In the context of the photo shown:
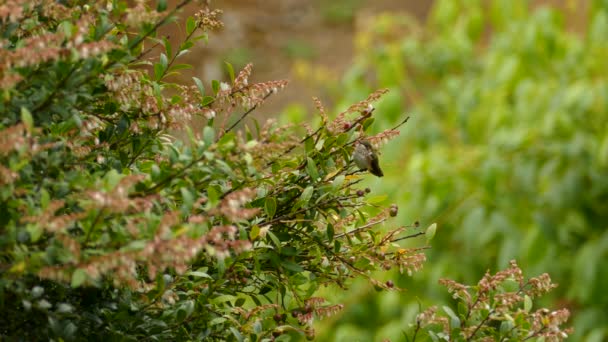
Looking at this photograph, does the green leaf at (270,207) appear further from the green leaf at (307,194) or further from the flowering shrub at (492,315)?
the flowering shrub at (492,315)

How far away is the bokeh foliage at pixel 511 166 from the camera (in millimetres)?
3533

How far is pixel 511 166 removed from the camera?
375 cm

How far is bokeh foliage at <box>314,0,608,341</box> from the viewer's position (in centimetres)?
353

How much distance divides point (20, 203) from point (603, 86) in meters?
3.08

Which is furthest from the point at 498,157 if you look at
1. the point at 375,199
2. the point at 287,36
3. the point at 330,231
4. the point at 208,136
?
the point at 287,36

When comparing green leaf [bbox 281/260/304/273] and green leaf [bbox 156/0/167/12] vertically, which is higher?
green leaf [bbox 156/0/167/12]

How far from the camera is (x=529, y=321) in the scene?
4.99ft

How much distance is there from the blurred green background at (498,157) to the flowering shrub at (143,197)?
1693 millimetres

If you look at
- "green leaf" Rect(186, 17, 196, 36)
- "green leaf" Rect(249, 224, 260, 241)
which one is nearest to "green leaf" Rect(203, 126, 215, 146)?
"green leaf" Rect(249, 224, 260, 241)

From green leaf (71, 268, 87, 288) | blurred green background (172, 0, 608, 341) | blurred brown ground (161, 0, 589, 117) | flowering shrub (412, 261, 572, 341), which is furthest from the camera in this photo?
blurred brown ground (161, 0, 589, 117)

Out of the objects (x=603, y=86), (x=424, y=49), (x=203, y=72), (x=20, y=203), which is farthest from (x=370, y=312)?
(x=203, y=72)

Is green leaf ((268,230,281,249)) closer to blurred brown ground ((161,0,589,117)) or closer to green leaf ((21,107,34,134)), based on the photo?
green leaf ((21,107,34,134))

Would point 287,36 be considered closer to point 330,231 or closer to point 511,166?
point 511,166

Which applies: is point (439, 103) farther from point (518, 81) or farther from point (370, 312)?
point (370, 312)
